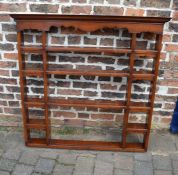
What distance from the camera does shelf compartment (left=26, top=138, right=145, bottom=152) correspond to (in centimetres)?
258

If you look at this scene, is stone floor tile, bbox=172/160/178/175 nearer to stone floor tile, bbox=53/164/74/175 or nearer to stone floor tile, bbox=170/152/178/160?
stone floor tile, bbox=170/152/178/160

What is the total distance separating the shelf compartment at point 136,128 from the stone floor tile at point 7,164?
987 mm

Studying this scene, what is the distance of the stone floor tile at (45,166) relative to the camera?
92.7 inches

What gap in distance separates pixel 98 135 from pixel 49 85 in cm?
65

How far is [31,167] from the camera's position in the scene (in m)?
2.38

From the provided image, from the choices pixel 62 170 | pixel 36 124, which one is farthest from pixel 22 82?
pixel 62 170

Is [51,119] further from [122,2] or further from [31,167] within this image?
[122,2]

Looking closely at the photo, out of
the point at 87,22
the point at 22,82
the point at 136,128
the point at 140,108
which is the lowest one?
the point at 136,128

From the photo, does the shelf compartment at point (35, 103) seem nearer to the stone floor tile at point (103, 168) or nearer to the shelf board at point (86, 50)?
the shelf board at point (86, 50)

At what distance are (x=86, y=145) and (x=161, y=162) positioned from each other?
2.11 ft

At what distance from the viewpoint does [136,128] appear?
252 cm

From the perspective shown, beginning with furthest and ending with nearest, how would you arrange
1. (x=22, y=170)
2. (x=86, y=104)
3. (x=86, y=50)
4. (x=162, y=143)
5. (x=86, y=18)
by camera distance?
(x=162, y=143), (x=86, y=104), (x=22, y=170), (x=86, y=50), (x=86, y=18)

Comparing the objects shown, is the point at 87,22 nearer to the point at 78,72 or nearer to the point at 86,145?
the point at 78,72

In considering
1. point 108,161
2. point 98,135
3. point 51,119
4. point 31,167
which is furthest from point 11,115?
point 108,161
